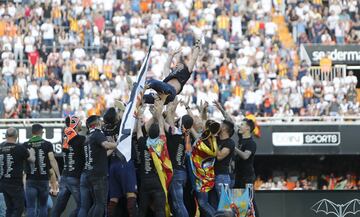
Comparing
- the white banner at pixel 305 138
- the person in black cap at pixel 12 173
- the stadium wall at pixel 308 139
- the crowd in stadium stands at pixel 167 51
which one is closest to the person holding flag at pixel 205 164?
the person in black cap at pixel 12 173

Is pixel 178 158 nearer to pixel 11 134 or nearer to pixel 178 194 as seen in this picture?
pixel 178 194

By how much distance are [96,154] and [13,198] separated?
64.4 inches

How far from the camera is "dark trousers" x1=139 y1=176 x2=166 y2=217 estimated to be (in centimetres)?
1861

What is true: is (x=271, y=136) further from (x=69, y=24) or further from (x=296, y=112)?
(x=69, y=24)

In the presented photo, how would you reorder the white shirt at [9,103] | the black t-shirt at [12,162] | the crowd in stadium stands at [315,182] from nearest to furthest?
the black t-shirt at [12,162]
the white shirt at [9,103]
the crowd in stadium stands at [315,182]

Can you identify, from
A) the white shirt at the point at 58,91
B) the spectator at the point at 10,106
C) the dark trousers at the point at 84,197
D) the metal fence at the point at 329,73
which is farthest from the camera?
the metal fence at the point at 329,73

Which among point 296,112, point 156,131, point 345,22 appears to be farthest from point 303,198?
point 345,22

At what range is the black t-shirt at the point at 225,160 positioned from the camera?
771 inches

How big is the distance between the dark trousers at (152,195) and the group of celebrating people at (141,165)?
15mm

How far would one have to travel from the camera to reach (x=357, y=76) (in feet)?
117

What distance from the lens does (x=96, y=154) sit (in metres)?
18.7

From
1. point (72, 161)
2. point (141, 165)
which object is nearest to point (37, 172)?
point (72, 161)

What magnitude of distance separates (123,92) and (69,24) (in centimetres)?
436

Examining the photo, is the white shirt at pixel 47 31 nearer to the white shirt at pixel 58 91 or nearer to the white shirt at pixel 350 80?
the white shirt at pixel 58 91
